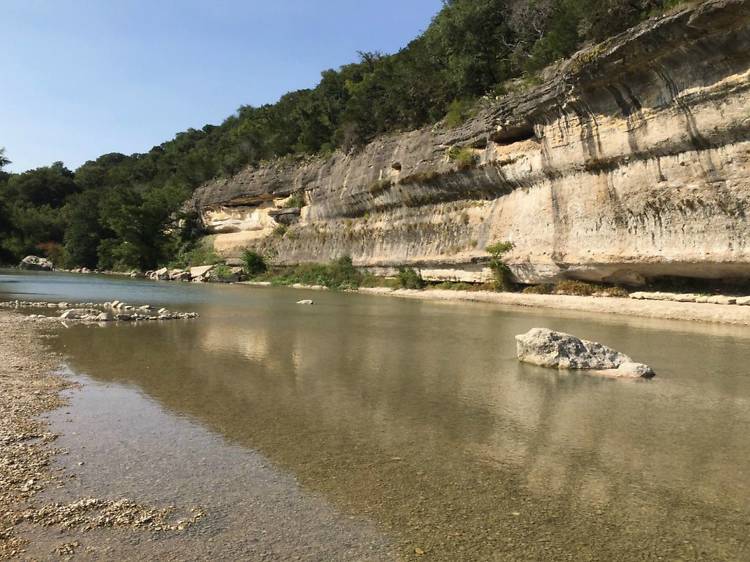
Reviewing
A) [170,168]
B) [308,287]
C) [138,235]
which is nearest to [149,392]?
[308,287]

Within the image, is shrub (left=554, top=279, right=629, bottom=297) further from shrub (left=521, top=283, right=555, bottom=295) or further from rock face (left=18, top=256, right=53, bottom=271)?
rock face (left=18, top=256, right=53, bottom=271)

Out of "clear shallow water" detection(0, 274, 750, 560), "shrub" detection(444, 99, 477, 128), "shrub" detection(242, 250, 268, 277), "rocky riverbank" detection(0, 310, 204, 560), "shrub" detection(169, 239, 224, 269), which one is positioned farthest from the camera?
"shrub" detection(169, 239, 224, 269)

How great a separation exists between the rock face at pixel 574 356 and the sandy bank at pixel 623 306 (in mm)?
9641

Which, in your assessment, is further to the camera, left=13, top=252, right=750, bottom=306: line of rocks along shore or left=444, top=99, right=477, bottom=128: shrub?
left=444, top=99, right=477, bottom=128: shrub

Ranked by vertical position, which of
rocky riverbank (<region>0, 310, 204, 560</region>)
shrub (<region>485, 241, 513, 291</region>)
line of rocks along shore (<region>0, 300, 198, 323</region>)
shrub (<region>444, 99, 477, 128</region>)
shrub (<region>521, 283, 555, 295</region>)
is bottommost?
line of rocks along shore (<region>0, 300, 198, 323</region>)

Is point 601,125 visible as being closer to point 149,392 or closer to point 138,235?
point 149,392

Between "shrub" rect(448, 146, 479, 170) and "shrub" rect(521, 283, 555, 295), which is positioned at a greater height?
"shrub" rect(448, 146, 479, 170)

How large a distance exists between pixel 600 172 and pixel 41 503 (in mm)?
24070

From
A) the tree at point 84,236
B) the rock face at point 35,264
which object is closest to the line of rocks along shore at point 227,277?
the rock face at point 35,264

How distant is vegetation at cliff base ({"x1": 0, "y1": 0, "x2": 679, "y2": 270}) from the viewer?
35688 millimetres

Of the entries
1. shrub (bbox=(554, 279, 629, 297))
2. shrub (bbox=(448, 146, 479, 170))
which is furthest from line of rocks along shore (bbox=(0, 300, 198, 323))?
shrub (bbox=(448, 146, 479, 170))

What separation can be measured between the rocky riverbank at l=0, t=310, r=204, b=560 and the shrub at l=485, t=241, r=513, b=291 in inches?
950

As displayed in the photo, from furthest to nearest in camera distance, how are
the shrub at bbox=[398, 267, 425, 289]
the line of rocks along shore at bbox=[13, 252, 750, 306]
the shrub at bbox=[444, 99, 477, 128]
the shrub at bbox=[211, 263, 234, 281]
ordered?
the shrub at bbox=[211, 263, 234, 281] < the shrub at bbox=[398, 267, 425, 289] < the shrub at bbox=[444, 99, 477, 128] < the line of rocks along shore at bbox=[13, 252, 750, 306]

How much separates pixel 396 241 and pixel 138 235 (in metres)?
38.6
